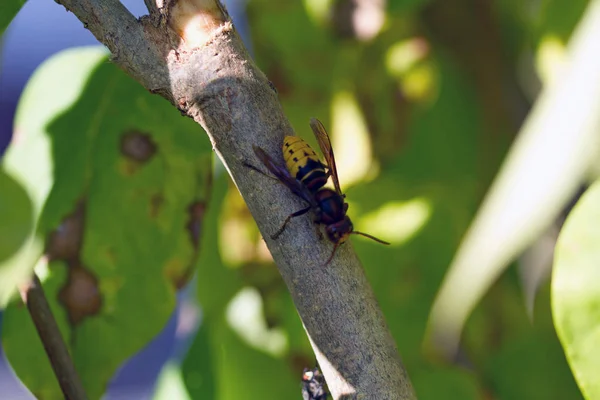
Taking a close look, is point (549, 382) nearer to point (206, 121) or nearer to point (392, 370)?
point (392, 370)

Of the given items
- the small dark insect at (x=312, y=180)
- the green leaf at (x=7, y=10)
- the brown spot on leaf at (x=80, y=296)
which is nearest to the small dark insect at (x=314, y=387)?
the small dark insect at (x=312, y=180)

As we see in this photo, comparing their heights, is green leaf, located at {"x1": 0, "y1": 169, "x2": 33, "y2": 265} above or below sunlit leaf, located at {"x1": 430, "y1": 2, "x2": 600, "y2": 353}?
above

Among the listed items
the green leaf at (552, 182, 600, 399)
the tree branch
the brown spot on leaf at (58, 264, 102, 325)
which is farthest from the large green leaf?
the green leaf at (552, 182, 600, 399)

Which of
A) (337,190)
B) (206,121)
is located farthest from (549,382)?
(206,121)

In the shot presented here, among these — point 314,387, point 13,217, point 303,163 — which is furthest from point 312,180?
point 13,217

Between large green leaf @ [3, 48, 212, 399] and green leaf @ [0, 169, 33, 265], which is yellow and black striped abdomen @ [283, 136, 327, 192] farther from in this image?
green leaf @ [0, 169, 33, 265]

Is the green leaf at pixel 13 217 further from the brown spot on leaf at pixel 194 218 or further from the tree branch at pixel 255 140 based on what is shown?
the tree branch at pixel 255 140
